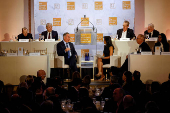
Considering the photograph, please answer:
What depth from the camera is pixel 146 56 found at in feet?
17.6

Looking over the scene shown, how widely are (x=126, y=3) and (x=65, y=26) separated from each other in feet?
7.97

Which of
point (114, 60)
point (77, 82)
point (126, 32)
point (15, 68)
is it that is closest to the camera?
point (77, 82)

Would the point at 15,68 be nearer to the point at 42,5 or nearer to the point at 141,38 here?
the point at 141,38

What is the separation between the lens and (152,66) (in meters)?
5.38

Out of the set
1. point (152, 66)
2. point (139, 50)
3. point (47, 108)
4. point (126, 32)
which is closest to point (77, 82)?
point (47, 108)

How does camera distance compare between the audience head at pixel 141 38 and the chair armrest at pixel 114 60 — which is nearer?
the audience head at pixel 141 38

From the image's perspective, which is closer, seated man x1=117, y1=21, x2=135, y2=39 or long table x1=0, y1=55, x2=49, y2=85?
long table x1=0, y1=55, x2=49, y2=85

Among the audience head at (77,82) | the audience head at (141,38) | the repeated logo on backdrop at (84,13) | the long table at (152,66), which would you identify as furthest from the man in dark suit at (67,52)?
the repeated logo on backdrop at (84,13)

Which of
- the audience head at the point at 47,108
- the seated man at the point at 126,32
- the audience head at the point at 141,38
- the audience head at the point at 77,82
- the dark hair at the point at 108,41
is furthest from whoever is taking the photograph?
the seated man at the point at 126,32

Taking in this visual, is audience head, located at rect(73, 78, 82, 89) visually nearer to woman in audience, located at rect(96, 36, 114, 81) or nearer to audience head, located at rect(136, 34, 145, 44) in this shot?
woman in audience, located at rect(96, 36, 114, 81)

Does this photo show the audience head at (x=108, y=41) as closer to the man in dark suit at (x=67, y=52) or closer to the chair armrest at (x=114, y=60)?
the chair armrest at (x=114, y=60)

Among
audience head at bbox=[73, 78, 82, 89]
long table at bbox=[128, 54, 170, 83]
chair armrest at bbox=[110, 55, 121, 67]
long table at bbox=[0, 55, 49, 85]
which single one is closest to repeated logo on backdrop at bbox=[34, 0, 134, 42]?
chair armrest at bbox=[110, 55, 121, 67]

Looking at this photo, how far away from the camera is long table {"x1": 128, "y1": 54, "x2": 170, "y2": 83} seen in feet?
17.5

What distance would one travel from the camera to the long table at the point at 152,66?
5.34 meters
